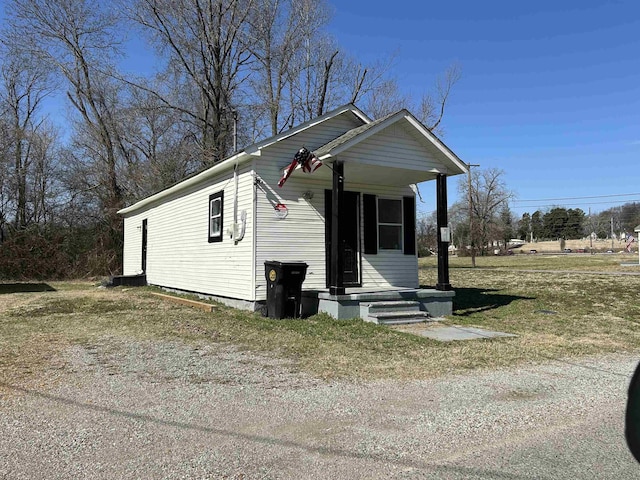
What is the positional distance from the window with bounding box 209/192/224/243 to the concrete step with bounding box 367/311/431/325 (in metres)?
4.25

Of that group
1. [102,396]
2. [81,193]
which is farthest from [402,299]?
[81,193]

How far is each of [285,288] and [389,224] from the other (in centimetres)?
352

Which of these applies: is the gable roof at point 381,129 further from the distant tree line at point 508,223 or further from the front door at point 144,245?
the distant tree line at point 508,223

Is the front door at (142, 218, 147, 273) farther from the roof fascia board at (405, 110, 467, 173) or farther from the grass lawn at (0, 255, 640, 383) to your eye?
the roof fascia board at (405, 110, 467, 173)

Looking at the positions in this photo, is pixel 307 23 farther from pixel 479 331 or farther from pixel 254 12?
pixel 479 331

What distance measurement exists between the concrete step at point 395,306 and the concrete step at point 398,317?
9 centimetres

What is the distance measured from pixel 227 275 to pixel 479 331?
5.43 metres

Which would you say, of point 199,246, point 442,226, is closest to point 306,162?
point 442,226

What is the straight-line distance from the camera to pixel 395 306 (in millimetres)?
A: 9109

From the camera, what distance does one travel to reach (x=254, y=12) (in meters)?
22.3

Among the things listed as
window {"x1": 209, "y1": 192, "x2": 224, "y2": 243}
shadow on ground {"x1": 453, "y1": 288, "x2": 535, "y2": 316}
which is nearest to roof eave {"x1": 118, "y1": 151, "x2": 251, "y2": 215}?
window {"x1": 209, "y1": 192, "x2": 224, "y2": 243}

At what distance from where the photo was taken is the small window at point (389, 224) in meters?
11.3

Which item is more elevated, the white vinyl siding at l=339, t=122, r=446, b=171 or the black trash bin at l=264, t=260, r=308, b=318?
the white vinyl siding at l=339, t=122, r=446, b=171

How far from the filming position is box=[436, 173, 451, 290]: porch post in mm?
10000
